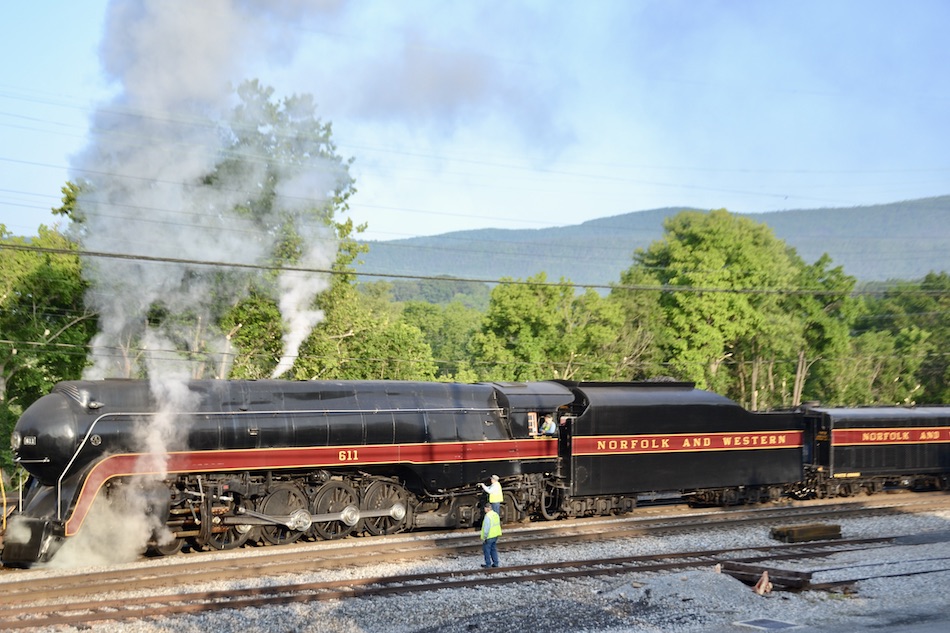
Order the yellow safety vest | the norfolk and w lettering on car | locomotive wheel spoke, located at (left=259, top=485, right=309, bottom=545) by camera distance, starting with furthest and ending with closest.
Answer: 1. the norfolk and w lettering on car
2. locomotive wheel spoke, located at (left=259, top=485, right=309, bottom=545)
3. the yellow safety vest

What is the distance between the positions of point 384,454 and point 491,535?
4.04 m

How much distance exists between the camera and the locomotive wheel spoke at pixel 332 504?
17.4m

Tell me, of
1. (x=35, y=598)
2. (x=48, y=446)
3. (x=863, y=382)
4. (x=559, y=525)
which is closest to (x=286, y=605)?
(x=35, y=598)

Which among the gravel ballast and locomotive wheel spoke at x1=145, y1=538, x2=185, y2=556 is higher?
the gravel ballast

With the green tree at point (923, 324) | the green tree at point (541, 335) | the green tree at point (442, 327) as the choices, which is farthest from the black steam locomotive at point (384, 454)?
the green tree at point (442, 327)

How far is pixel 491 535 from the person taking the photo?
47.9ft

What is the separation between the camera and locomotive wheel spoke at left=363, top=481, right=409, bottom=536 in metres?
18.2

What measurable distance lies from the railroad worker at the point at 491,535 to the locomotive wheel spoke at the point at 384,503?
156 inches

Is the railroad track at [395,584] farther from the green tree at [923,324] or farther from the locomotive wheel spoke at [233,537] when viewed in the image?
the green tree at [923,324]

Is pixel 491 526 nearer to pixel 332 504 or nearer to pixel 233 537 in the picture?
pixel 332 504

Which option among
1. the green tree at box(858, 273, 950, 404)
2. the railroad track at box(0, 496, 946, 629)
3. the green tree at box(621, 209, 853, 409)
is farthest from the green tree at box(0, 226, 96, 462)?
the green tree at box(858, 273, 950, 404)

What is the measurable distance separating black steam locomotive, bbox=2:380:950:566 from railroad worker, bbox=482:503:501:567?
3.77 m

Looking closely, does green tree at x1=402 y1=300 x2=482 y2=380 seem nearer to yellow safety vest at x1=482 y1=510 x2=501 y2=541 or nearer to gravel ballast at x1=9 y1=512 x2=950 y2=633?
yellow safety vest at x1=482 y1=510 x2=501 y2=541

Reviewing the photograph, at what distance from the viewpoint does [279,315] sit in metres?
29.8
